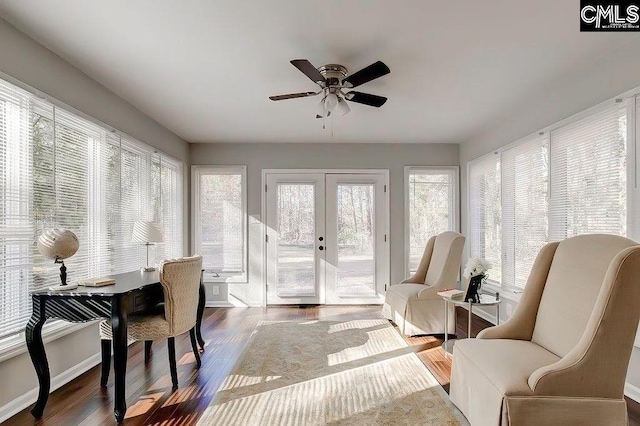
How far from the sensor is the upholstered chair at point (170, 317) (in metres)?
2.73

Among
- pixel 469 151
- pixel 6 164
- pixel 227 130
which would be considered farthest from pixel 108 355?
pixel 469 151

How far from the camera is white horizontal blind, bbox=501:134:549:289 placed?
3.77 meters

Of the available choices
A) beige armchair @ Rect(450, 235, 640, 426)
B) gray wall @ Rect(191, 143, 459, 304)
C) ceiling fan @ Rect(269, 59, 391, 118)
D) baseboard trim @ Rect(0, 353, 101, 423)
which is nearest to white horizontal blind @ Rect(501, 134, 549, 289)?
beige armchair @ Rect(450, 235, 640, 426)

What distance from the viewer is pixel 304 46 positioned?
272cm

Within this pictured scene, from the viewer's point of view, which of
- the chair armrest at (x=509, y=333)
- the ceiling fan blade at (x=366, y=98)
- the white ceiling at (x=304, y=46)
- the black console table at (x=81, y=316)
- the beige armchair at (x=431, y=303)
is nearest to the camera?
the white ceiling at (x=304, y=46)

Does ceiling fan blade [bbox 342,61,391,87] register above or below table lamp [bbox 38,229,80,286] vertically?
above

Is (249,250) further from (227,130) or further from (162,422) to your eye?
→ (162,422)

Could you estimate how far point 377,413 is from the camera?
2.45 metres

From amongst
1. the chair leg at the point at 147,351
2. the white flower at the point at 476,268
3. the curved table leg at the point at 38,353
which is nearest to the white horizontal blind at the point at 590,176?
the white flower at the point at 476,268

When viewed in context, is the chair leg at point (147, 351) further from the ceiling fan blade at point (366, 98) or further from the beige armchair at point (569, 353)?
the ceiling fan blade at point (366, 98)

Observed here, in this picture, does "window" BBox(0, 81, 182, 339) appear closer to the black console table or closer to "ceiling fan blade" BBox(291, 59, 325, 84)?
the black console table

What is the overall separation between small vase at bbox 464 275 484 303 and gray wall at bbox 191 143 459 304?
7.93ft

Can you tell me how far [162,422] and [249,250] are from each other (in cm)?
354

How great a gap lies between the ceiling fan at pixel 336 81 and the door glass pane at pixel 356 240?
2553mm
